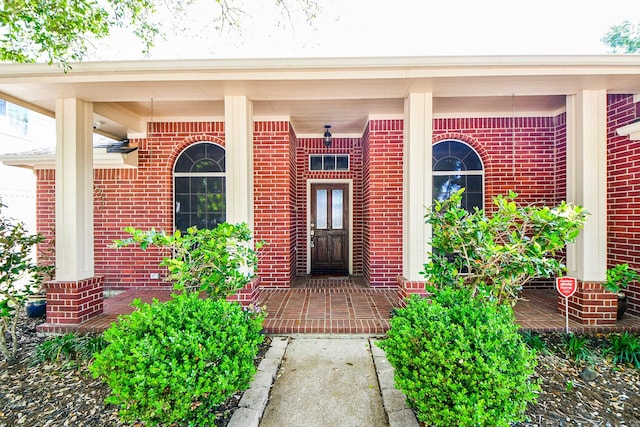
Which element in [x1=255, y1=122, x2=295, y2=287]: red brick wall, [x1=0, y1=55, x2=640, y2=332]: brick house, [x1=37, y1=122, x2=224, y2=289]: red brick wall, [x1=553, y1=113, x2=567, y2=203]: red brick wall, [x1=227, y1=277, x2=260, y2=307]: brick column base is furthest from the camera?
[x1=37, y1=122, x2=224, y2=289]: red brick wall

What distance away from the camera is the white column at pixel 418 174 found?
3438 millimetres

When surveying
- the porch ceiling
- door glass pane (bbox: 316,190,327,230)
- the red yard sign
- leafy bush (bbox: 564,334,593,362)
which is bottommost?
leafy bush (bbox: 564,334,593,362)

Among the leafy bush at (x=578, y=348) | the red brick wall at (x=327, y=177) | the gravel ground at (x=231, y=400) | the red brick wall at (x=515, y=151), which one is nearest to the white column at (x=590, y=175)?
the leafy bush at (x=578, y=348)

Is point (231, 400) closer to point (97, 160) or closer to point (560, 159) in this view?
point (97, 160)

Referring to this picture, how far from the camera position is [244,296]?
3.56m

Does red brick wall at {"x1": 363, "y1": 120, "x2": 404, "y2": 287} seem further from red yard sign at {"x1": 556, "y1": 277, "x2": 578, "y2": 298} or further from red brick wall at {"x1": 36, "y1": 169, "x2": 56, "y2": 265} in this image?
red brick wall at {"x1": 36, "y1": 169, "x2": 56, "y2": 265}

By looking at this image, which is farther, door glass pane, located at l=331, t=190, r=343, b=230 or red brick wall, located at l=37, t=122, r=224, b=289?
door glass pane, located at l=331, t=190, r=343, b=230

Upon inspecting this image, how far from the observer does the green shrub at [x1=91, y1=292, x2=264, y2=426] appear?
173 cm

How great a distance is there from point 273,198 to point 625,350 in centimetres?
484

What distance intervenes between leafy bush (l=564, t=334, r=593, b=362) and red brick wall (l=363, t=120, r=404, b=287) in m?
2.49

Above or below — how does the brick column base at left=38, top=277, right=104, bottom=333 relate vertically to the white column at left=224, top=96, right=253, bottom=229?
below

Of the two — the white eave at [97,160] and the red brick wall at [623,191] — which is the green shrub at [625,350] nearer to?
the red brick wall at [623,191]

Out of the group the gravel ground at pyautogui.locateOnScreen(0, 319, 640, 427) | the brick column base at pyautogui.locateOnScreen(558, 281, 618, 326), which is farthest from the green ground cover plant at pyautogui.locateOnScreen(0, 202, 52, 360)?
the brick column base at pyautogui.locateOnScreen(558, 281, 618, 326)

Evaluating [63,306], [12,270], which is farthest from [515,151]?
[12,270]
